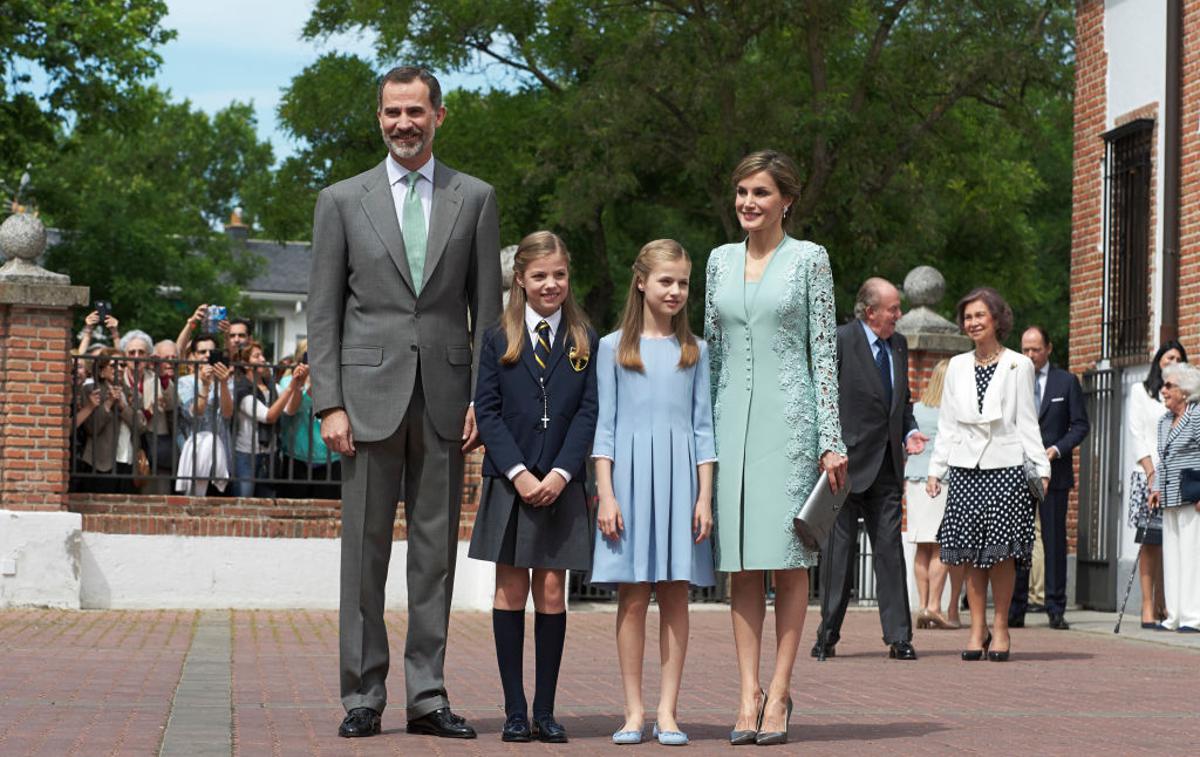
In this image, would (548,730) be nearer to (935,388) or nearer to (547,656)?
(547,656)

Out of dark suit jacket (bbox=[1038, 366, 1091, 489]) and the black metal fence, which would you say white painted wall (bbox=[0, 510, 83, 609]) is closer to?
the black metal fence

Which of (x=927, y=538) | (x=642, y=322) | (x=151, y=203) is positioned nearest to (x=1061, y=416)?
(x=927, y=538)

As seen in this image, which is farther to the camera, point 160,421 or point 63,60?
point 63,60

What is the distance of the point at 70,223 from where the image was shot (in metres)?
45.8

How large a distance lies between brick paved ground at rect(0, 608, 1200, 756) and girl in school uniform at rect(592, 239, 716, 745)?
400mm

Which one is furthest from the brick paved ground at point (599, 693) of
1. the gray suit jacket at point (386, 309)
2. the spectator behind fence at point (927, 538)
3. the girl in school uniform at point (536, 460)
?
the gray suit jacket at point (386, 309)

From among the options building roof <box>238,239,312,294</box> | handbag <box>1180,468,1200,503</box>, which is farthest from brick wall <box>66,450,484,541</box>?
building roof <box>238,239,312,294</box>

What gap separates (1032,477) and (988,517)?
333 millimetres

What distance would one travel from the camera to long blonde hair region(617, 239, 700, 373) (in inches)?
271

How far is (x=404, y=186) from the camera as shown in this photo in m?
7.04

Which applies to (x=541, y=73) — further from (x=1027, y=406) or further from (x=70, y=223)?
(x=1027, y=406)

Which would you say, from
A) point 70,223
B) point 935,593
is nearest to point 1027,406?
point 935,593

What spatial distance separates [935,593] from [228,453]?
218 inches

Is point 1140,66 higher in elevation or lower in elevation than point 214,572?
higher
